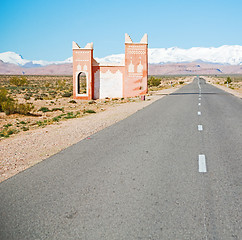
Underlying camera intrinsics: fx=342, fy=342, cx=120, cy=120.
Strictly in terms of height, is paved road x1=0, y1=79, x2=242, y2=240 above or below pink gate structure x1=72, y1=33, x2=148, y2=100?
below

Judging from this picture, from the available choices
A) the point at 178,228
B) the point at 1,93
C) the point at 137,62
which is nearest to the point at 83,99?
the point at 137,62

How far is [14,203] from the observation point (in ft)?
17.4

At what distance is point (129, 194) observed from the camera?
558cm

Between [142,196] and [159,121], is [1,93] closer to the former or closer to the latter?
[159,121]

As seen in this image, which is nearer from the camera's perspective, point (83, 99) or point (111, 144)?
point (111, 144)

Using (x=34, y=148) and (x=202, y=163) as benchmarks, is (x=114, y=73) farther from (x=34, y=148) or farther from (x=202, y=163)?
(x=202, y=163)

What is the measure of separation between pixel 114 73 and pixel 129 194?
3167 centimetres

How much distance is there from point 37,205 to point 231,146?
20.0 ft

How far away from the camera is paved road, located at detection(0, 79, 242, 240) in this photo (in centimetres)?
431

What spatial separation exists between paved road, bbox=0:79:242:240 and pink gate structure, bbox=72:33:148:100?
2670 cm

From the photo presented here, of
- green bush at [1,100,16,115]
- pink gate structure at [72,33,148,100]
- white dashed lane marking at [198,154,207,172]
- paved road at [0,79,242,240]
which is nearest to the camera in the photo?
paved road at [0,79,242,240]

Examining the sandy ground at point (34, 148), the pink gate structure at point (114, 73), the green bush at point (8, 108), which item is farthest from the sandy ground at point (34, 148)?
the pink gate structure at point (114, 73)

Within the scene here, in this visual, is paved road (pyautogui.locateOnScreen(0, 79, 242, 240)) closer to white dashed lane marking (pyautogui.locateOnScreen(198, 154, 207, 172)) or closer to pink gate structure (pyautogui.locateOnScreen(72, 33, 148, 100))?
white dashed lane marking (pyautogui.locateOnScreen(198, 154, 207, 172))

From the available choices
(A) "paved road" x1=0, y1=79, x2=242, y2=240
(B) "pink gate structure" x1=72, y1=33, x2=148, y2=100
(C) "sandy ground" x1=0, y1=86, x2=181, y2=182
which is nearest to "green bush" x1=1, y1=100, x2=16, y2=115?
(C) "sandy ground" x1=0, y1=86, x2=181, y2=182
